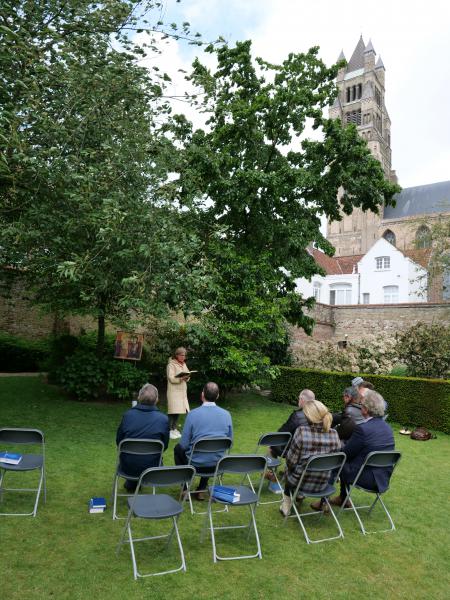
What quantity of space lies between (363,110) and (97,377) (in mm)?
73676

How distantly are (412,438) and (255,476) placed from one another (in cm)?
576

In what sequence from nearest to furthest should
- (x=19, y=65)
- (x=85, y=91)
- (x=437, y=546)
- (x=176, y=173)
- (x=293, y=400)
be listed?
(x=437, y=546) → (x=19, y=65) → (x=85, y=91) → (x=176, y=173) → (x=293, y=400)

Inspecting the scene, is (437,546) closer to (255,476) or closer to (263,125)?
(255,476)

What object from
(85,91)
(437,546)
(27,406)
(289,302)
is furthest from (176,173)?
(437,546)

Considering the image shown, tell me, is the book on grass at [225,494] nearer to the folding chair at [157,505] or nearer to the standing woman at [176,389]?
the folding chair at [157,505]

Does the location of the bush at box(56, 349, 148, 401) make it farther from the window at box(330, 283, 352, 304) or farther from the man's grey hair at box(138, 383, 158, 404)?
the window at box(330, 283, 352, 304)

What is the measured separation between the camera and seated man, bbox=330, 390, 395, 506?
5.21 m

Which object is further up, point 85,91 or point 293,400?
point 85,91

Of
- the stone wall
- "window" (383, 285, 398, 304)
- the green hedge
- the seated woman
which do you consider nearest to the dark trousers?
the seated woman

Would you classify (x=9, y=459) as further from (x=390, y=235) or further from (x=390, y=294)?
(x=390, y=235)

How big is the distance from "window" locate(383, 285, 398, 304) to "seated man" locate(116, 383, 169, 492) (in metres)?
31.9

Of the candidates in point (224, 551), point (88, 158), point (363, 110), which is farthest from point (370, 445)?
point (363, 110)

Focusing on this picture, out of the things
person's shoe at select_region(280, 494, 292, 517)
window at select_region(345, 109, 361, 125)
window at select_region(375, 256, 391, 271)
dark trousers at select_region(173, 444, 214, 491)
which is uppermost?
window at select_region(345, 109, 361, 125)

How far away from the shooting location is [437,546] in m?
4.82
